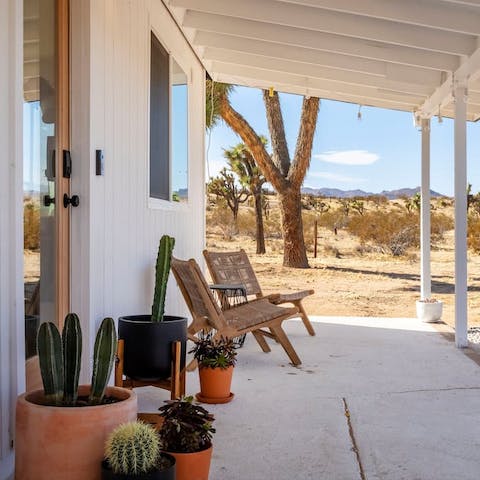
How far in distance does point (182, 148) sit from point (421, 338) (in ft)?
9.18

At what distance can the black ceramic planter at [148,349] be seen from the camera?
3426 millimetres

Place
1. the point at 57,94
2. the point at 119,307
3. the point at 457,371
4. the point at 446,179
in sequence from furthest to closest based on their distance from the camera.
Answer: the point at 446,179 → the point at 457,371 → the point at 119,307 → the point at 57,94

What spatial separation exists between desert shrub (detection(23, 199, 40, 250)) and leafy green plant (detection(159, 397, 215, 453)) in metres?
1.00

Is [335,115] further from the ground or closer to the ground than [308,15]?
further from the ground

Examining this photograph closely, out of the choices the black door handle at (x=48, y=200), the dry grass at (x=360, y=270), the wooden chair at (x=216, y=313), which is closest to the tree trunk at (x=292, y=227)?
the dry grass at (x=360, y=270)

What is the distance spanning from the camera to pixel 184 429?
238 centimetres

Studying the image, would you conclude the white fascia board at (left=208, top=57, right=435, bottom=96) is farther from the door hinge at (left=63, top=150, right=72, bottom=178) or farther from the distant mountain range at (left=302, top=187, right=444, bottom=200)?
the distant mountain range at (left=302, top=187, right=444, bottom=200)

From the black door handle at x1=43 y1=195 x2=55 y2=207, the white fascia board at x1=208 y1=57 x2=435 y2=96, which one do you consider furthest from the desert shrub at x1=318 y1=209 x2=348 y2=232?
the black door handle at x1=43 y1=195 x2=55 y2=207

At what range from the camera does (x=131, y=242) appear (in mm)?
4230

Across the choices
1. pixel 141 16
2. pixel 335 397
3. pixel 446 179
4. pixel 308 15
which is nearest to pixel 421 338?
pixel 335 397

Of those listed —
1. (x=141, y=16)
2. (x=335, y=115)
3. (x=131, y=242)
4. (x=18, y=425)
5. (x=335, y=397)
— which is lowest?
(x=335, y=397)

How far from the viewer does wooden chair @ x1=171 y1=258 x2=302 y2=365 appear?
4348mm

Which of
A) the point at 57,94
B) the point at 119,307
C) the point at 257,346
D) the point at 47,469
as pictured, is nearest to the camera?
the point at 47,469

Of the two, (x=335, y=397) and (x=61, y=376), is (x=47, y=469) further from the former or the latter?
(x=335, y=397)
